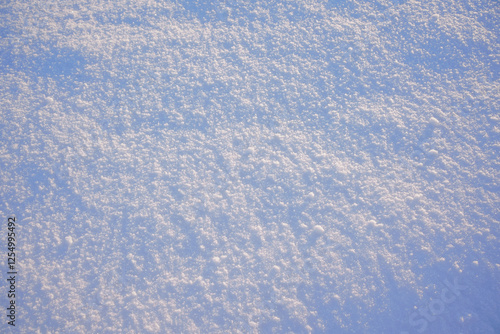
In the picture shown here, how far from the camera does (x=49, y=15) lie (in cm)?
207

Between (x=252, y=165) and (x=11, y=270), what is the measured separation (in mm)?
1364

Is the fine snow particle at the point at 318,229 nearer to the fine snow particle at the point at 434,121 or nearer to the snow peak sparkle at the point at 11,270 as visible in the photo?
the fine snow particle at the point at 434,121

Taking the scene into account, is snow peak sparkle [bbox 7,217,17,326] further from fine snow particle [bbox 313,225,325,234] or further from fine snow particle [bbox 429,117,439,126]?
fine snow particle [bbox 429,117,439,126]

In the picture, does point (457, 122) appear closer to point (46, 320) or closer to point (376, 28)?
point (376, 28)

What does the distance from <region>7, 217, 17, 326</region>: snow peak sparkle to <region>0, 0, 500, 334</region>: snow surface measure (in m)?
0.04

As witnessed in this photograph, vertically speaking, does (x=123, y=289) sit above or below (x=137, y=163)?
below

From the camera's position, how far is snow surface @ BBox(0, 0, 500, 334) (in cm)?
141

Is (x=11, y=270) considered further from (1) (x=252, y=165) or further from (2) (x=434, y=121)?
(2) (x=434, y=121)

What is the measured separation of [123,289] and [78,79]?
4.52ft

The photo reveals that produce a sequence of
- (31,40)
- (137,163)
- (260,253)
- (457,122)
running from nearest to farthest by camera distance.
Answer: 1. (260,253)
2. (137,163)
3. (457,122)
4. (31,40)

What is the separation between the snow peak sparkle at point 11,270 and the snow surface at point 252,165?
0.04 m

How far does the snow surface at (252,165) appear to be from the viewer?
141 cm

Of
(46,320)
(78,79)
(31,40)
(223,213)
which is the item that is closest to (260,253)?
(223,213)

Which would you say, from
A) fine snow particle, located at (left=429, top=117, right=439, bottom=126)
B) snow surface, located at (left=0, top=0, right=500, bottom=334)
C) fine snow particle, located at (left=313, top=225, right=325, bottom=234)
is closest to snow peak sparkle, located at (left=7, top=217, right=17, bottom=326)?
snow surface, located at (left=0, top=0, right=500, bottom=334)
